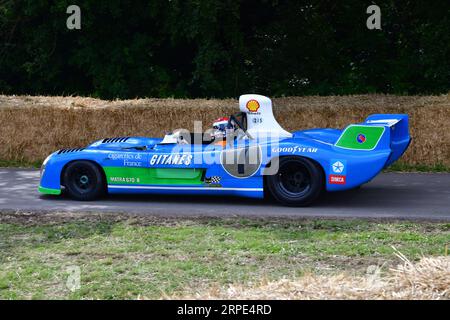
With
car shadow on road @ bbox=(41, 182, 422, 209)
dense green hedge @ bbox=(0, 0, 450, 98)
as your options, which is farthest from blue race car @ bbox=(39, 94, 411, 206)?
dense green hedge @ bbox=(0, 0, 450, 98)

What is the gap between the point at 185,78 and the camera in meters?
21.9

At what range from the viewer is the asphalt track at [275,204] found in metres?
10.7

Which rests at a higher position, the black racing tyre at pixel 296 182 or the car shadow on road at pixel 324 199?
the black racing tyre at pixel 296 182

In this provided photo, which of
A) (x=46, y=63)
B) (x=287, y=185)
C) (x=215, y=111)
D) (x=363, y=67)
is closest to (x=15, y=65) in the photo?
(x=46, y=63)

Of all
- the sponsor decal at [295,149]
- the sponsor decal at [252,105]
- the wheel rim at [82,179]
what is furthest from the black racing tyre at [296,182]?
the wheel rim at [82,179]

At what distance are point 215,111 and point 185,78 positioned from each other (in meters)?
6.21

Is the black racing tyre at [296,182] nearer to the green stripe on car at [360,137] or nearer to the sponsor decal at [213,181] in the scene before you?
the green stripe on car at [360,137]

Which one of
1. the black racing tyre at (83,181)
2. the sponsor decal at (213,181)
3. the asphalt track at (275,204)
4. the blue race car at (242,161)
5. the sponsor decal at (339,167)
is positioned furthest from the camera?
the black racing tyre at (83,181)

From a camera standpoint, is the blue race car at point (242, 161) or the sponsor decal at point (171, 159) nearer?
the blue race car at point (242, 161)

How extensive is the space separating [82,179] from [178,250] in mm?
3833

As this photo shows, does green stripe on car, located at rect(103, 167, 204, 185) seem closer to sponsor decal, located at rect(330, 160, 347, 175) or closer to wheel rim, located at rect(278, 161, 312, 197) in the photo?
wheel rim, located at rect(278, 161, 312, 197)

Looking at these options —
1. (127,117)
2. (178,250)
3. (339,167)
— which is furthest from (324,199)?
(127,117)

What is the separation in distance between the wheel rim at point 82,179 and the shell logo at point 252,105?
259cm
